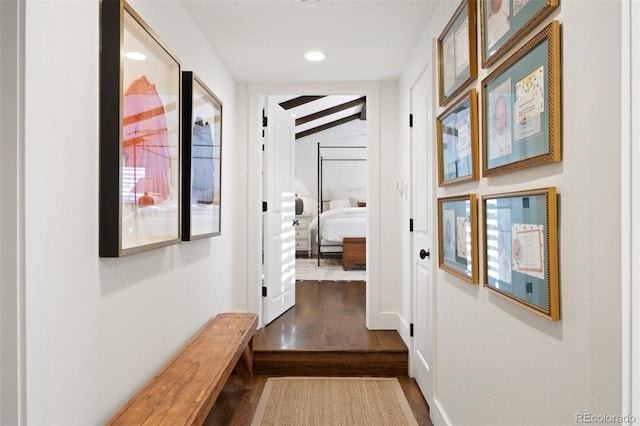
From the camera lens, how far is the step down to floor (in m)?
2.97

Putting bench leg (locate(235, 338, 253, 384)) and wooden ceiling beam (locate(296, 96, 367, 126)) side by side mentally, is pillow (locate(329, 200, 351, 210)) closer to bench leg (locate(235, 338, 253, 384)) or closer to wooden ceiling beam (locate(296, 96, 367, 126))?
wooden ceiling beam (locate(296, 96, 367, 126))

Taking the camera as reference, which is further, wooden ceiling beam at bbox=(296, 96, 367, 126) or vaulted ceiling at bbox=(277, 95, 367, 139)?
wooden ceiling beam at bbox=(296, 96, 367, 126)

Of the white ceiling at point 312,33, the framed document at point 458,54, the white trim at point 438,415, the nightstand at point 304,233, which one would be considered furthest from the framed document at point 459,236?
the nightstand at point 304,233

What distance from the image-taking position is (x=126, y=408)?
1527mm

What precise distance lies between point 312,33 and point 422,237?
148 cm

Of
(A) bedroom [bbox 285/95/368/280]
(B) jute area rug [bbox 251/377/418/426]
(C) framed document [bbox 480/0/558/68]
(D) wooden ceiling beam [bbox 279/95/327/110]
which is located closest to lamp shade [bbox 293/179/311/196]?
(A) bedroom [bbox 285/95/368/280]

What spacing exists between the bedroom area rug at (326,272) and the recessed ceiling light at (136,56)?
460 cm

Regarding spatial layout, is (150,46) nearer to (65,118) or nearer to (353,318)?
(65,118)

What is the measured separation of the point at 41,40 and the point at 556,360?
1606mm

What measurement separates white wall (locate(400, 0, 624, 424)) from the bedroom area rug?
4482mm

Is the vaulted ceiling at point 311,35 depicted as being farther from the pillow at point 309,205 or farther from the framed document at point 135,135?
the pillow at point 309,205

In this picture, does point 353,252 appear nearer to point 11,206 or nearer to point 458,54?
point 458,54

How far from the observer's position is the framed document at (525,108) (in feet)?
3.49
